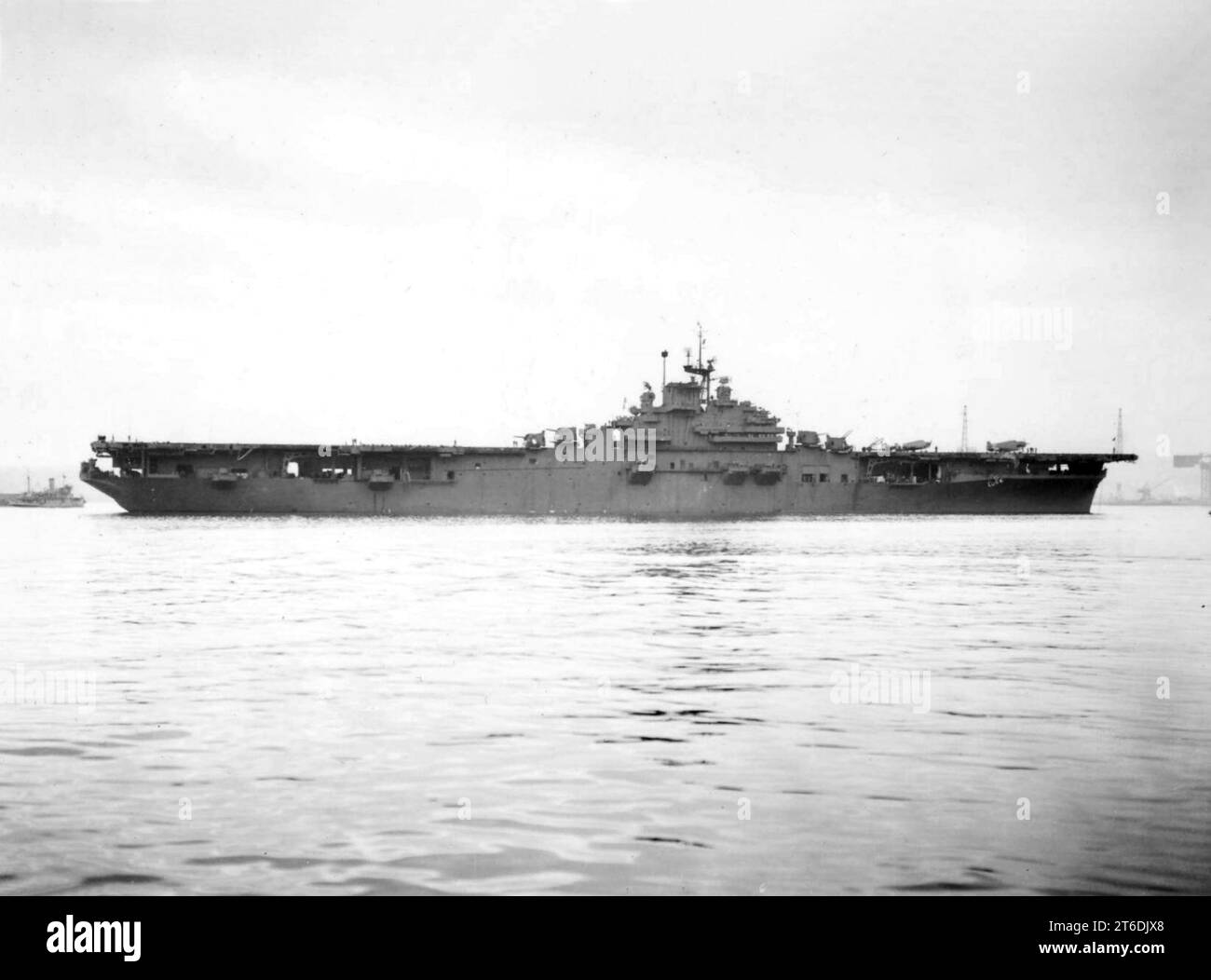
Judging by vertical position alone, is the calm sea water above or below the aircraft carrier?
below

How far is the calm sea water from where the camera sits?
17.4ft

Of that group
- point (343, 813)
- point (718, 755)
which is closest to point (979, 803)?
point (718, 755)

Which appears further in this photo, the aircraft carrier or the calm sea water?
the aircraft carrier

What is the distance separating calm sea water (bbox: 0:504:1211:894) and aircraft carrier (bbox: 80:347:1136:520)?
3282 cm

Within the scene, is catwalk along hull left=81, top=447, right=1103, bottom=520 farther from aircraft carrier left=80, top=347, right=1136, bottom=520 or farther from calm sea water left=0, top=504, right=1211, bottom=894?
calm sea water left=0, top=504, right=1211, bottom=894

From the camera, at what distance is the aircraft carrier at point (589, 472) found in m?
51.4

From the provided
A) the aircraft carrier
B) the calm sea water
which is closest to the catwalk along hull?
the aircraft carrier

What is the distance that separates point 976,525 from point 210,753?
4488 cm

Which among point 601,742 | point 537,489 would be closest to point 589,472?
point 537,489

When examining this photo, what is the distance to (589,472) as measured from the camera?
52312 mm

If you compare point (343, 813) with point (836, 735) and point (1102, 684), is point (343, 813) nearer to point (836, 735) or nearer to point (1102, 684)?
point (836, 735)

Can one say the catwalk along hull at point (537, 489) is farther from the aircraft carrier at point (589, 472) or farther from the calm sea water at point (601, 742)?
the calm sea water at point (601, 742)

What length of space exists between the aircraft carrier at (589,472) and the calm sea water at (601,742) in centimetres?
3282

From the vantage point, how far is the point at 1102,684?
33.8ft
